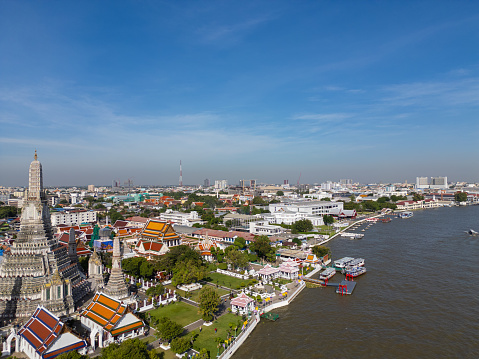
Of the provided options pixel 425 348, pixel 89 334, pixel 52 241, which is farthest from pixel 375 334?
pixel 52 241

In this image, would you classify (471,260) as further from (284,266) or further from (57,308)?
(57,308)

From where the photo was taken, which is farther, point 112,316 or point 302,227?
point 302,227

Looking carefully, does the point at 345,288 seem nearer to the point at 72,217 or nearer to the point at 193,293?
the point at 193,293

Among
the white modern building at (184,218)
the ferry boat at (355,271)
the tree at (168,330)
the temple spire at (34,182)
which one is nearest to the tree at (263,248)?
the ferry boat at (355,271)

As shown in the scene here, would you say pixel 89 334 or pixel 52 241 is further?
pixel 52 241

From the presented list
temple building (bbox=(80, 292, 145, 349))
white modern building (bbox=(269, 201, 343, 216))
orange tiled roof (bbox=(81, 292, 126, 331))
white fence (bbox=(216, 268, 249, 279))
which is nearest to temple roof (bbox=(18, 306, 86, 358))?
temple building (bbox=(80, 292, 145, 349))

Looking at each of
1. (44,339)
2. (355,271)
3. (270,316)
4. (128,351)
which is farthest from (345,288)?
(44,339)

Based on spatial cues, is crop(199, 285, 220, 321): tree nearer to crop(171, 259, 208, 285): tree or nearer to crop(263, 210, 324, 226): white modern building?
crop(171, 259, 208, 285): tree
